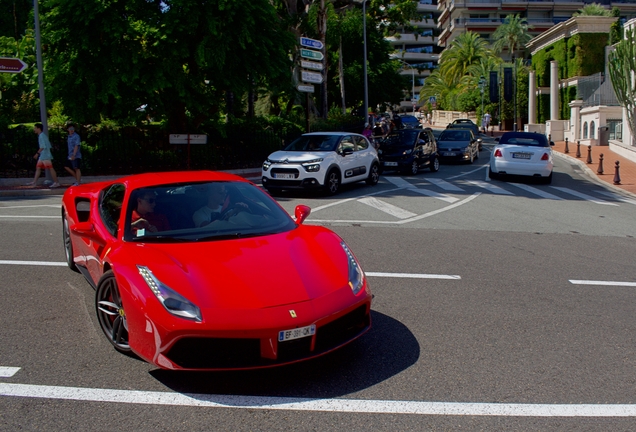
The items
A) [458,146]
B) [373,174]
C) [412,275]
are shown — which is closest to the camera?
[412,275]

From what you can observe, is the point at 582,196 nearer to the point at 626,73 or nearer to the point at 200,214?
the point at 200,214

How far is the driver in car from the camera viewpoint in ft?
17.9

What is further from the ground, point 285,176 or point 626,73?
point 626,73

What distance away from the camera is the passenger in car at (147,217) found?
5.28 m

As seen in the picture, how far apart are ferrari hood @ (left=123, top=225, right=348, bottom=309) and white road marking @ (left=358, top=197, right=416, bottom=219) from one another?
784 cm

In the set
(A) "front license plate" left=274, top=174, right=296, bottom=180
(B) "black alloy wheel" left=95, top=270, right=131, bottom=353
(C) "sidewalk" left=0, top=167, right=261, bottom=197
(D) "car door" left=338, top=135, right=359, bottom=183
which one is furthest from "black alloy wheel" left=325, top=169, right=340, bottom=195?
(B) "black alloy wheel" left=95, top=270, right=131, bottom=353

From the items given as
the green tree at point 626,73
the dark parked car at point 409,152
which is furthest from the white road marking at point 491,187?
the green tree at point 626,73

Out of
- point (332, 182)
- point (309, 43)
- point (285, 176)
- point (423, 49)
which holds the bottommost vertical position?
point (332, 182)

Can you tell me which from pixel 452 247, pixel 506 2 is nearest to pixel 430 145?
pixel 452 247

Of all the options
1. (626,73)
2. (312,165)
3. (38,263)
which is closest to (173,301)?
(38,263)

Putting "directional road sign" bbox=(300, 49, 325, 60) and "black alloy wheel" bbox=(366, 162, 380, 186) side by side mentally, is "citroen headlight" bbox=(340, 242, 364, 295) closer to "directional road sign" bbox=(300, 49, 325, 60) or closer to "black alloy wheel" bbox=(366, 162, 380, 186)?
"black alloy wheel" bbox=(366, 162, 380, 186)

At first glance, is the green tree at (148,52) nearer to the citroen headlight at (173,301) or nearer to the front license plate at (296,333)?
the citroen headlight at (173,301)

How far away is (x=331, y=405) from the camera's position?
4020 millimetres

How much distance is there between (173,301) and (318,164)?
11.6 metres
